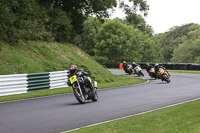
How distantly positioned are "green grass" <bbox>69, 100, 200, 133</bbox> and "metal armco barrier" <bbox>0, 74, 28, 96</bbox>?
9.47 m

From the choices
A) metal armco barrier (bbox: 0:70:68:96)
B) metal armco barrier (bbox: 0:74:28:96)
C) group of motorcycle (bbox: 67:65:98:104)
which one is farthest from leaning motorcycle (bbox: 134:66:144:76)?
group of motorcycle (bbox: 67:65:98:104)

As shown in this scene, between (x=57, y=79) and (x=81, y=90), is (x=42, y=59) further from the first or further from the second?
(x=81, y=90)

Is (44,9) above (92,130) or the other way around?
above

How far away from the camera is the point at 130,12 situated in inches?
1345

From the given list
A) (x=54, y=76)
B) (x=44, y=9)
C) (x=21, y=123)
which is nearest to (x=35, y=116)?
(x=21, y=123)

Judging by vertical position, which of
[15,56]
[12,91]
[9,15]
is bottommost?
[12,91]

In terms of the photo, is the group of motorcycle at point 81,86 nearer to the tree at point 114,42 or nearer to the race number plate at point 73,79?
the race number plate at point 73,79

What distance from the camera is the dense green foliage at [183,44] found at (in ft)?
318

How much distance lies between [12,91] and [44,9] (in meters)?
13.9

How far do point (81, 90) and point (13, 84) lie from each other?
18.0ft

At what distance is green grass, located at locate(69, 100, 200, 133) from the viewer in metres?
7.06

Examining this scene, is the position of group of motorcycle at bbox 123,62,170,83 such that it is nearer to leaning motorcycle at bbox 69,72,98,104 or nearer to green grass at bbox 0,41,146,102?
green grass at bbox 0,41,146,102

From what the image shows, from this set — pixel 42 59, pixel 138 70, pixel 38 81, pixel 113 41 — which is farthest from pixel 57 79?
pixel 113 41

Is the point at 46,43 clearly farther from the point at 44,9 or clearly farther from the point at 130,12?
the point at 130,12
